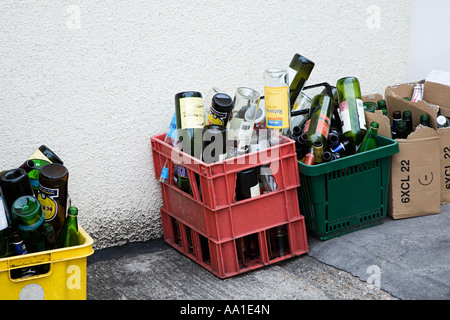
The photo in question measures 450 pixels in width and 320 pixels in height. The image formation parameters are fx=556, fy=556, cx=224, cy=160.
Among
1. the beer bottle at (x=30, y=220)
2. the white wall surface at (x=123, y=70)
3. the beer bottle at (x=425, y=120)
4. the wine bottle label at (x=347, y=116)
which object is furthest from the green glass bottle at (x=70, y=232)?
the beer bottle at (x=425, y=120)

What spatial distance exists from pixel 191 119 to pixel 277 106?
0.43 metres

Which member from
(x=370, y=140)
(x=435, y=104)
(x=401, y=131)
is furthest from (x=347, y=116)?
(x=435, y=104)

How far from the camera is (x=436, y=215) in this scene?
3.15m

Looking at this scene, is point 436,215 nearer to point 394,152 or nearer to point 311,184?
point 394,152

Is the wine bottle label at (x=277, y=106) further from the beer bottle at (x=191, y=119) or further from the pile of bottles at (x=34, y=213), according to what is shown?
the pile of bottles at (x=34, y=213)

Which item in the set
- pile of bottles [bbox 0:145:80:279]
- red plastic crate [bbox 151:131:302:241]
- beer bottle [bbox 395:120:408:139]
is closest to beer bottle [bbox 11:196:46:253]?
pile of bottles [bbox 0:145:80:279]

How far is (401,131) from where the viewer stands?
3.10 metres

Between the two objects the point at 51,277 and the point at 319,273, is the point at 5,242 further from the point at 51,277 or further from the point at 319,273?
the point at 319,273

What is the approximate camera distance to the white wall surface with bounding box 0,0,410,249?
264 cm

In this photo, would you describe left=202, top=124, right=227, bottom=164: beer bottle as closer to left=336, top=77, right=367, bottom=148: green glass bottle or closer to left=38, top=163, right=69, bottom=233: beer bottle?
left=38, top=163, right=69, bottom=233: beer bottle

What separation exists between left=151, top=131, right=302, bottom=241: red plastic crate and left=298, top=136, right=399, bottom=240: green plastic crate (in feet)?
0.41
